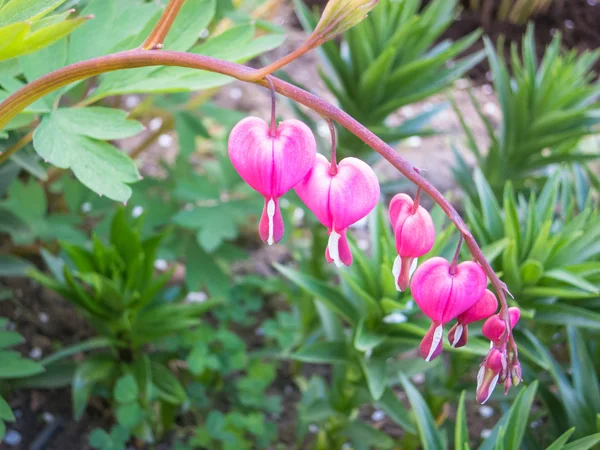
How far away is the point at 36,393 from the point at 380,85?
125 centimetres

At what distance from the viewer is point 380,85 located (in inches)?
71.1

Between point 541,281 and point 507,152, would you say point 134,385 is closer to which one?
point 541,281

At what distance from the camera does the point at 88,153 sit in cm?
95

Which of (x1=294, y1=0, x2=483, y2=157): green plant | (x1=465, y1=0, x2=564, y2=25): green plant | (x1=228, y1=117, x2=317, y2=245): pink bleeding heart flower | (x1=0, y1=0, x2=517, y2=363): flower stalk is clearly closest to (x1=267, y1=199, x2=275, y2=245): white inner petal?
(x1=228, y1=117, x2=317, y2=245): pink bleeding heart flower

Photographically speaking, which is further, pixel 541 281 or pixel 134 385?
pixel 134 385

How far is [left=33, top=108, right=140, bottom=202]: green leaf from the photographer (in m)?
0.92

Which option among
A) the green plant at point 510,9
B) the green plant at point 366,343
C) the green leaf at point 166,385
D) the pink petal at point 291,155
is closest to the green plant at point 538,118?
the green plant at point 366,343

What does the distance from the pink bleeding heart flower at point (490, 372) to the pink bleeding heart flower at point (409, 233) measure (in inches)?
5.0

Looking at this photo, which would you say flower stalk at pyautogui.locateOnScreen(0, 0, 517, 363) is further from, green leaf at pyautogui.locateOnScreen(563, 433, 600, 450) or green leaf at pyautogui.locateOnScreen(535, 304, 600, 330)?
green leaf at pyautogui.locateOnScreen(535, 304, 600, 330)

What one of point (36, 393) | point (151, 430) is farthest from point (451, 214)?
point (36, 393)

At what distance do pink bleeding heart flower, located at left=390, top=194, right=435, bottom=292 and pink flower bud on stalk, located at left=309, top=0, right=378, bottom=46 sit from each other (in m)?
0.20

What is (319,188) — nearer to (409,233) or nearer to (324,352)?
(409,233)

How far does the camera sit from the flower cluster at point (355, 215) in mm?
698

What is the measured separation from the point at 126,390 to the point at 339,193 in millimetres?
1068
